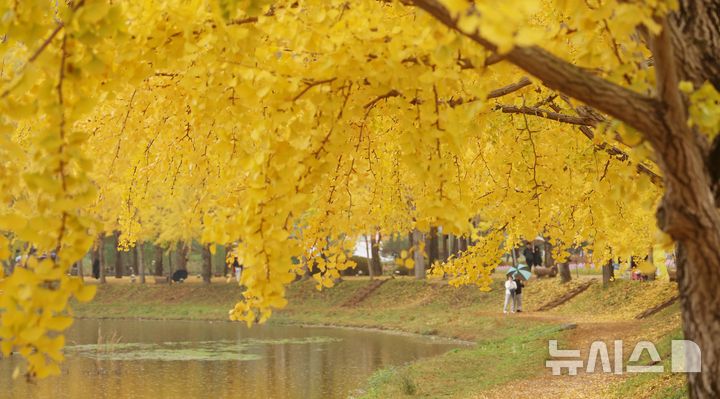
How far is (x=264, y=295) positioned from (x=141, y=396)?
13.4 metres

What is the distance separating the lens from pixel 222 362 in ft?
70.7

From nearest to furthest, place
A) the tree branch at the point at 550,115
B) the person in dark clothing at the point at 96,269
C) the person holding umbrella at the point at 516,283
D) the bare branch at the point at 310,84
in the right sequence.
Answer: the bare branch at the point at 310,84, the tree branch at the point at 550,115, the person holding umbrella at the point at 516,283, the person in dark clothing at the point at 96,269

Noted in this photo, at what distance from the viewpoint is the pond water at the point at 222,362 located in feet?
56.3

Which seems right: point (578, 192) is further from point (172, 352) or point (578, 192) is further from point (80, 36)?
point (172, 352)

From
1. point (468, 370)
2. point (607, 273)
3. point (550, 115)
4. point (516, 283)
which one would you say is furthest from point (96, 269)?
point (550, 115)

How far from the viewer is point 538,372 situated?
16391 millimetres

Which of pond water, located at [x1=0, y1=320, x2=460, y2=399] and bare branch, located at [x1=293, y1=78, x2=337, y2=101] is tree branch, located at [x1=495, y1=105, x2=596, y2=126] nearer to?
bare branch, located at [x1=293, y1=78, x2=337, y2=101]

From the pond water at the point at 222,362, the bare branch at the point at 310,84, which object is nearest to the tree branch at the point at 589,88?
the bare branch at the point at 310,84

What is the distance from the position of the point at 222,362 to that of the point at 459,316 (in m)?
11.2

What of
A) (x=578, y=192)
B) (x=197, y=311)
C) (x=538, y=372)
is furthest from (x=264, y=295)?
(x=197, y=311)

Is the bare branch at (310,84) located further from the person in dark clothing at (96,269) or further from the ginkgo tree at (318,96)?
the person in dark clothing at (96,269)

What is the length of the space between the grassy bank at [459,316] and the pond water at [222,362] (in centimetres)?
134

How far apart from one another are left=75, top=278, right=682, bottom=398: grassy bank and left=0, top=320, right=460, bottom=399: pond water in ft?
4.41

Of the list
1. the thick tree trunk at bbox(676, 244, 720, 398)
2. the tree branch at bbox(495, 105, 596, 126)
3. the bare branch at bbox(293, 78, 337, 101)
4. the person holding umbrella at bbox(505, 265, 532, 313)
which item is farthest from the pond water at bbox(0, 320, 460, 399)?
the thick tree trunk at bbox(676, 244, 720, 398)
